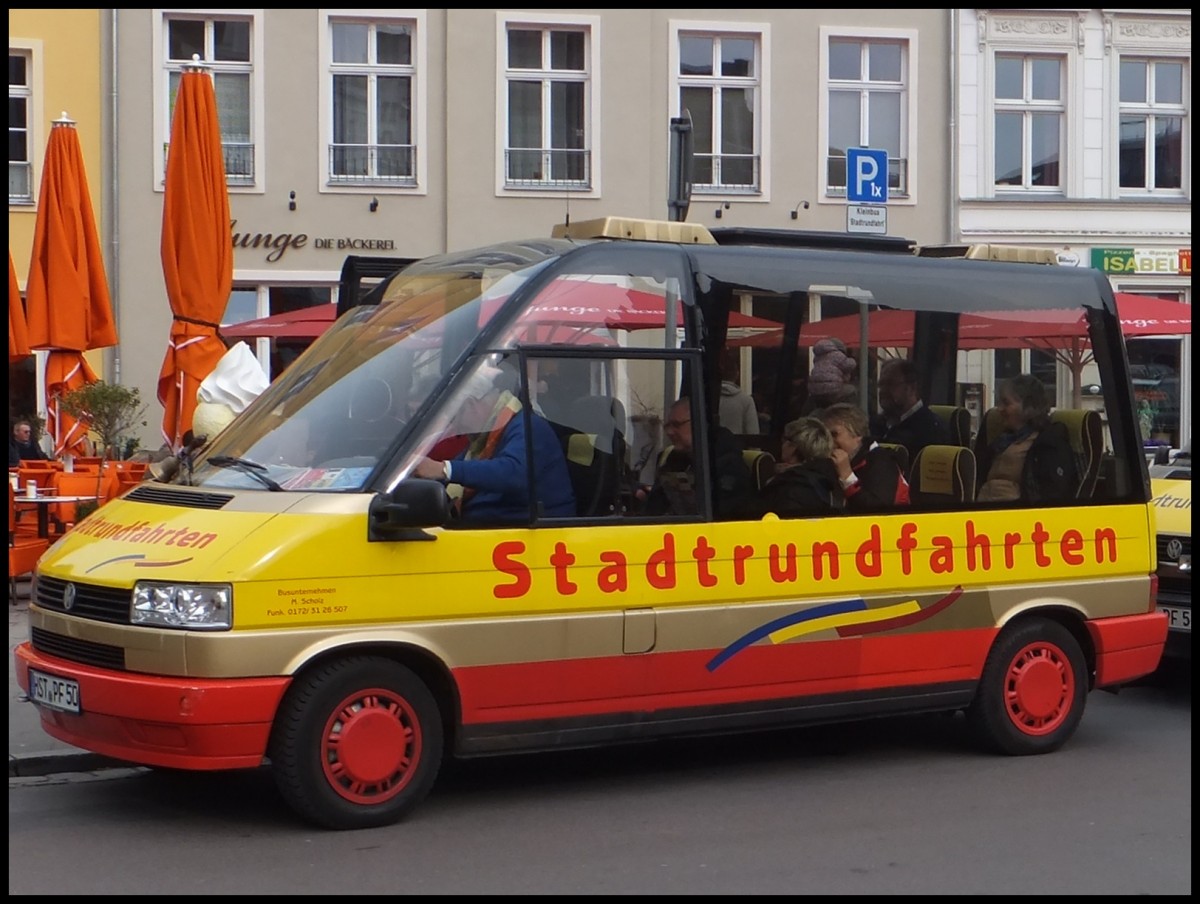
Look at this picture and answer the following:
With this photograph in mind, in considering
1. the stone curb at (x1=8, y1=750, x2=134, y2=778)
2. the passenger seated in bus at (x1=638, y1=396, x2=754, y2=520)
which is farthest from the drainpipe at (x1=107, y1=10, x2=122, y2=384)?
the passenger seated in bus at (x1=638, y1=396, x2=754, y2=520)

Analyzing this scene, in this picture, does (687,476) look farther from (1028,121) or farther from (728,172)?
(1028,121)

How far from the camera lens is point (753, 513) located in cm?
780

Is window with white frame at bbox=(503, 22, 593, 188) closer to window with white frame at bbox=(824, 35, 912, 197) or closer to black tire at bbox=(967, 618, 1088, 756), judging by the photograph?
window with white frame at bbox=(824, 35, 912, 197)

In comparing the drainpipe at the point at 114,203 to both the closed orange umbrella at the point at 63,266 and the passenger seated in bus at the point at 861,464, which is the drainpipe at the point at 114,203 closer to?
the closed orange umbrella at the point at 63,266

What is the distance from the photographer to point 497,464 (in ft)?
23.5

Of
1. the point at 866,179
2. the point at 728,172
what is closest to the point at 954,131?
the point at 728,172

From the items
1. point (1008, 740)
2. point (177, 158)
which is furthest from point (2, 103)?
point (1008, 740)

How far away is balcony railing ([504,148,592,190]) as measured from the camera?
24.5m

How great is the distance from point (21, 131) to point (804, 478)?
18.2 meters

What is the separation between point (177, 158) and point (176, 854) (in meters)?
7.61

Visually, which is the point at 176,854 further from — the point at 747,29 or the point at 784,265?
the point at 747,29

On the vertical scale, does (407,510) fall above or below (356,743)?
above

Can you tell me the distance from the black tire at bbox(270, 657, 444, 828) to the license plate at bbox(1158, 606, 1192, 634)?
4.99 meters

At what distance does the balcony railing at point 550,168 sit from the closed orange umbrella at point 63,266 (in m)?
10.8
